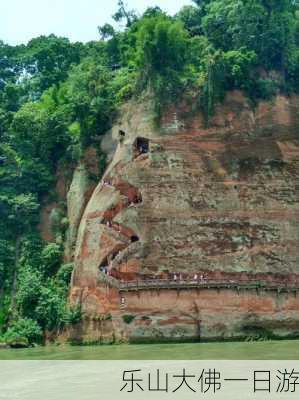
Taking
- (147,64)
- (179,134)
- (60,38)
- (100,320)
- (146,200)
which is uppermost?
(60,38)

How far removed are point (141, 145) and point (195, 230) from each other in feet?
21.3

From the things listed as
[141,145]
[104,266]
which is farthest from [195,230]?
[141,145]

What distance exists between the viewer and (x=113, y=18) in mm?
62719

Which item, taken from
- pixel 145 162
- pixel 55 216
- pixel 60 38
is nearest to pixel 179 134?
pixel 145 162

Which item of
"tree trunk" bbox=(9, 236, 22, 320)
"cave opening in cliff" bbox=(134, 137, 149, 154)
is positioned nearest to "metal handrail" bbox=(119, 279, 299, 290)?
"tree trunk" bbox=(9, 236, 22, 320)

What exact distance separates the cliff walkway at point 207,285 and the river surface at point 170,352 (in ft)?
11.1

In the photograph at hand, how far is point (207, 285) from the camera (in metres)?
41.7

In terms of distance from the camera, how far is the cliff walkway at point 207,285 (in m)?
41.7

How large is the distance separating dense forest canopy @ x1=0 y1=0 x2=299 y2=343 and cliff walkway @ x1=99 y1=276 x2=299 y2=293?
4.09 metres

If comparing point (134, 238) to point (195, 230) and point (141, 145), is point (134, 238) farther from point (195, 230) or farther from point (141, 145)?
point (141, 145)

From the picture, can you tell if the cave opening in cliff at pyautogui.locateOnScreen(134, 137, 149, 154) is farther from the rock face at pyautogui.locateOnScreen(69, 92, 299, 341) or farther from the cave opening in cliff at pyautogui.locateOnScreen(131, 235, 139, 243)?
the cave opening in cliff at pyautogui.locateOnScreen(131, 235, 139, 243)

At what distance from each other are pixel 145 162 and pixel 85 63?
1205cm

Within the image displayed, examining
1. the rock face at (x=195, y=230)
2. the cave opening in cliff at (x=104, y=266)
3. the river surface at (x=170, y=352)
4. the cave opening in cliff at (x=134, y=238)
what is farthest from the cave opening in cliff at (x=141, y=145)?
the river surface at (x=170, y=352)

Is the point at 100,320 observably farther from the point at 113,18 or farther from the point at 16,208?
the point at 113,18
